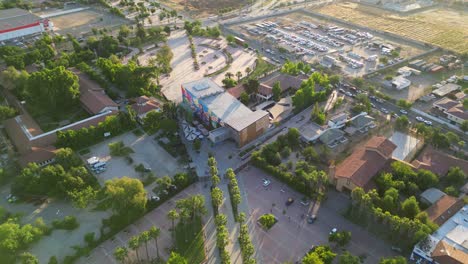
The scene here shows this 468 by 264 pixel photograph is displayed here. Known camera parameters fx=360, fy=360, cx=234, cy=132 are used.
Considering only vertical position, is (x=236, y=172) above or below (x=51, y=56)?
below

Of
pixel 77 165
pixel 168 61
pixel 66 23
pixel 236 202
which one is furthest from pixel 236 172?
pixel 66 23

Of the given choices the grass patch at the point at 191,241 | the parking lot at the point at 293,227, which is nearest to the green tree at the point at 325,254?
the parking lot at the point at 293,227

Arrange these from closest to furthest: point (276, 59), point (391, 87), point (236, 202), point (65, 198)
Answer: point (236, 202) → point (65, 198) → point (391, 87) → point (276, 59)

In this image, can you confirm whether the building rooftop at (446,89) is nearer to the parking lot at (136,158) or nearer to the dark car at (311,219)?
the dark car at (311,219)

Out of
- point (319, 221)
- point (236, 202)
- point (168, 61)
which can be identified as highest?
point (168, 61)

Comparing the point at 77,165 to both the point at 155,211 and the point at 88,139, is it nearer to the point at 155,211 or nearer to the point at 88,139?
the point at 88,139

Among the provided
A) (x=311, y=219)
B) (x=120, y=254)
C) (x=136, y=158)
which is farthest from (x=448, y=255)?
(x=136, y=158)
